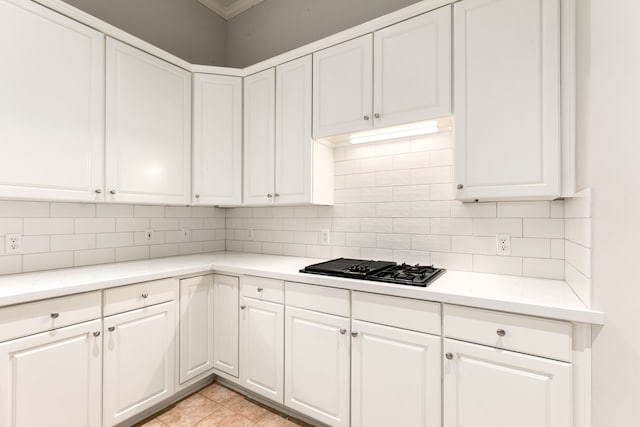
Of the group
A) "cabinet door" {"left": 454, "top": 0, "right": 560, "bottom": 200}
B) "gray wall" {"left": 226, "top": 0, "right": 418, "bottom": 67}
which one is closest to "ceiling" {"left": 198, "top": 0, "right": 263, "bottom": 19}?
"gray wall" {"left": 226, "top": 0, "right": 418, "bottom": 67}

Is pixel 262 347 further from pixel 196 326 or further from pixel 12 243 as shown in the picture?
pixel 12 243

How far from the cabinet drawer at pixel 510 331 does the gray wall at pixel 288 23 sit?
211 cm

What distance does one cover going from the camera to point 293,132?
2.31m

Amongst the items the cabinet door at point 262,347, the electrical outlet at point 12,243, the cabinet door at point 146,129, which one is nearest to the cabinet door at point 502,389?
the cabinet door at point 262,347

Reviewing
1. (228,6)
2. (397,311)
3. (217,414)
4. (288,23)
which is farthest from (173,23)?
(217,414)

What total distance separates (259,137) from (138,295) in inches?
54.9

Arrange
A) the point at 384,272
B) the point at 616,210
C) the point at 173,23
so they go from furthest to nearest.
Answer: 1. the point at 173,23
2. the point at 384,272
3. the point at 616,210

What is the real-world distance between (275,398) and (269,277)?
2.50 feet

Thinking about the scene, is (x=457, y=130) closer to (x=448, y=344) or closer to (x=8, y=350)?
(x=448, y=344)

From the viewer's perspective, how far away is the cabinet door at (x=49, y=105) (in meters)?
1.63

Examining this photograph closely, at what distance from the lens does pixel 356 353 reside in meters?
1.67

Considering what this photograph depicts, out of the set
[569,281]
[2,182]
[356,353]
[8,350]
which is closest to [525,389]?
[569,281]

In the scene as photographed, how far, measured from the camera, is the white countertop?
4.12 feet

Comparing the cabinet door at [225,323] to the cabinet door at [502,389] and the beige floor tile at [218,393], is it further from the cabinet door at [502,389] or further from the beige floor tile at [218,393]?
the cabinet door at [502,389]
